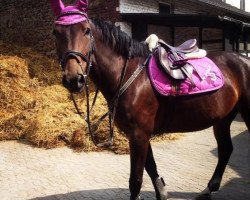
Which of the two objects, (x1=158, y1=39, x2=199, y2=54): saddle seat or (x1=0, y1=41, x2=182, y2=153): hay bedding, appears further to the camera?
(x1=0, y1=41, x2=182, y2=153): hay bedding

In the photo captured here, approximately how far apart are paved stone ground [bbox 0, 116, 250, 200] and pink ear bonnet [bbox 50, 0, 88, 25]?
8.60ft

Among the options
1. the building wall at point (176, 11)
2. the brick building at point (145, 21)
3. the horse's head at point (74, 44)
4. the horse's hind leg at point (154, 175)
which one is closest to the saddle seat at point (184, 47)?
the horse's head at point (74, 44)

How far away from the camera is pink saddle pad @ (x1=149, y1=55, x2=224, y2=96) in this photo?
3.58m

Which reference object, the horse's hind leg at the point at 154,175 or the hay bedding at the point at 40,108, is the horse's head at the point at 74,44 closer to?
the horse's hind leg at the point at 154,175

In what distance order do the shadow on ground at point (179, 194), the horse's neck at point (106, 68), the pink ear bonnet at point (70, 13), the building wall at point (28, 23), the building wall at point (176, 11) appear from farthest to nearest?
the building wall at point (28, 23), the building wall at point (176, 11), the shadow on ground at point (179, 194), the horse's neck at point (106, 68), the pink ear bonnet at point (70, 13)

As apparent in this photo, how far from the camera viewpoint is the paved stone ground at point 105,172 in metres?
4.73

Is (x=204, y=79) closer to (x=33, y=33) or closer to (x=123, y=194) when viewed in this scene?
(x=123, y=194)

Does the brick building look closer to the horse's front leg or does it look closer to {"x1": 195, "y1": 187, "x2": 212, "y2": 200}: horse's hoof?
{"x1": 195, "y1": 187, "x2": 212, "y2": 200}: horse's hoof

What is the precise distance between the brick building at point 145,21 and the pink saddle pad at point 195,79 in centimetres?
691

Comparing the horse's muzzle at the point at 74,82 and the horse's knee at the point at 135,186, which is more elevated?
the horse's muzzle at the point at 74,82

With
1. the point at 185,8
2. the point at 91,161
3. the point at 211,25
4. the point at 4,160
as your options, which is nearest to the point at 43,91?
the point at 4,160

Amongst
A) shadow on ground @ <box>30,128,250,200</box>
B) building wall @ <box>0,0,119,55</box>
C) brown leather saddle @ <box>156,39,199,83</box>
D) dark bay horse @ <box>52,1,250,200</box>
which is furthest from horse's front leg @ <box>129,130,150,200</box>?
building wall @ <box>0,0,119,55</box>

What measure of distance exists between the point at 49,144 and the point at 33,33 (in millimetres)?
9929

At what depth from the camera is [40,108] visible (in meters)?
9.26
